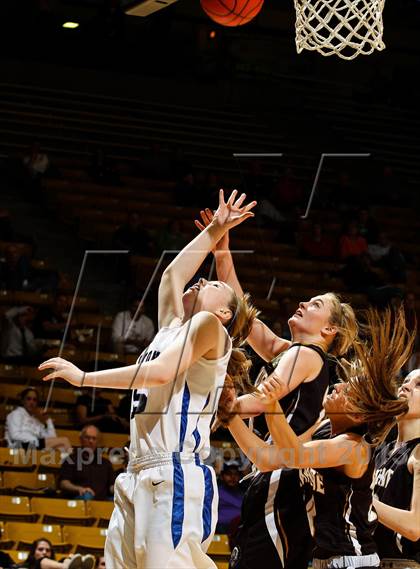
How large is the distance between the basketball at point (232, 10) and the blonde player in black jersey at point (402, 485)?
2427 millimetres

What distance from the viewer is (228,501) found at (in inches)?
352

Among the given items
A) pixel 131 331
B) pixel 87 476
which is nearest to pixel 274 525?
pixel 87 476

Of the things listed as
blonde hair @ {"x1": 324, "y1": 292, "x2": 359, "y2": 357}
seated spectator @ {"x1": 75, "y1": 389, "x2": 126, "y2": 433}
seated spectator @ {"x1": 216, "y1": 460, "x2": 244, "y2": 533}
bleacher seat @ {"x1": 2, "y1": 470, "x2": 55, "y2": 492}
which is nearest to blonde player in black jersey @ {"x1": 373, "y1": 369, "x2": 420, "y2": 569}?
blonde hair @ {"x1": 324, "y1": 292, "x2": 359, "y2": 357}

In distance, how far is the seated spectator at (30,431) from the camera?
369 inches

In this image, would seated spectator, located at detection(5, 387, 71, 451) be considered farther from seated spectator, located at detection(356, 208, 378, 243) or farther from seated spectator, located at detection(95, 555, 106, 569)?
seated spectator, located at detection(356, 208, 378, 243)

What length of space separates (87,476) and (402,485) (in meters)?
4.34

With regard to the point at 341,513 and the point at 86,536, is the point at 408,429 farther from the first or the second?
the point at 86,536

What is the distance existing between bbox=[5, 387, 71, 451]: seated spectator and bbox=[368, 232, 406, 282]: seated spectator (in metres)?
5.09

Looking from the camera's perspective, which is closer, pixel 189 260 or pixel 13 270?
pixel 189 260

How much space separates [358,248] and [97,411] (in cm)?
426

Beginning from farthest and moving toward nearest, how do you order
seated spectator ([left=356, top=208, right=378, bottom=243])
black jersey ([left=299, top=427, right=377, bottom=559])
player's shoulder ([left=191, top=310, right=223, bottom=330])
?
1. seated spectator ([left=356, top=208, right=378, bottom=243])
2. black jersey ([left=299, top=427, right=377, bottom=559])
3. player's shoulder ([left=191, top=310, right=223, bottom=330])

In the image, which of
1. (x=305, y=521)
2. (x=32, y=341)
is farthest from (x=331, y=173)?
(x=305, y=521)

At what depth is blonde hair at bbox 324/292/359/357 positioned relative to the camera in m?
5.27

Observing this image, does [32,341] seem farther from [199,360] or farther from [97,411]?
[199,360]
